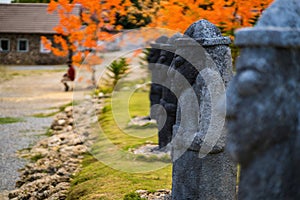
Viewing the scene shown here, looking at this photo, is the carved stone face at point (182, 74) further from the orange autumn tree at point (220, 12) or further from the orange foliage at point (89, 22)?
the orange foliage at point (89, 22)

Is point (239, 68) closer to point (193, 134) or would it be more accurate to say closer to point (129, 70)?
point (193, 134)

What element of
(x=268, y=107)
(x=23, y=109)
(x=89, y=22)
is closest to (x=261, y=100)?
(x=268, y=107)

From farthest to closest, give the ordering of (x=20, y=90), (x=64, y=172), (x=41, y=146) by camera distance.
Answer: (x=20, y=90) < (x=41, y=146) < (x=64, y=172)

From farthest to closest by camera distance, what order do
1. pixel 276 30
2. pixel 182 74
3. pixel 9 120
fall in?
1. pixel 9 120
2. pixel 182 74
3. pixel 276 30

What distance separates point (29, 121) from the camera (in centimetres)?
1622

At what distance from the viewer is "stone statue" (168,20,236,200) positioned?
15.9 ft

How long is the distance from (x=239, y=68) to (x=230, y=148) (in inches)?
14.9

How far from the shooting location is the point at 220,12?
898cm

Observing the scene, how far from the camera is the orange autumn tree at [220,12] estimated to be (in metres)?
8.81

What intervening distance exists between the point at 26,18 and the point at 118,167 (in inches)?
1002

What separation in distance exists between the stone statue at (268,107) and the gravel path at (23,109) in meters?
6.94

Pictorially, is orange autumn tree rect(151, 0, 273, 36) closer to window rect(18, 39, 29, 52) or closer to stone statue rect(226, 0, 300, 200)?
stone statue rect(226, 0, 300, 200)

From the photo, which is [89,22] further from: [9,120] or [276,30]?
[276,30]

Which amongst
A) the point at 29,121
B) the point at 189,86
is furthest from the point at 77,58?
the point at 189,86
